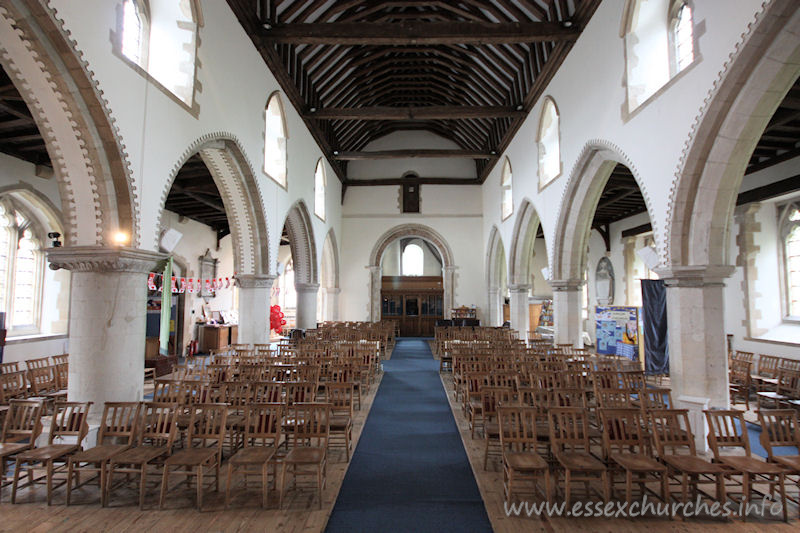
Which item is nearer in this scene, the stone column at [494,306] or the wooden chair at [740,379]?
the wooden chair at [740,379]

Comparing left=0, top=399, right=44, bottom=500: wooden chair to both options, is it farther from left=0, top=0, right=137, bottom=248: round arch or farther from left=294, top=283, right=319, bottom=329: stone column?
left=294, top=283, right=319, bottom=329: stone column

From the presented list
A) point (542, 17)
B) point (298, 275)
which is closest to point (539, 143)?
point (542, 17)

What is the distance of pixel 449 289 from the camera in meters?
17.5

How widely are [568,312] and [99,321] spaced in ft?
26.8

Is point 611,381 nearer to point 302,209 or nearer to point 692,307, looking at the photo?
point 692,307

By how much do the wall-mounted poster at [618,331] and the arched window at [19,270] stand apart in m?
11.9

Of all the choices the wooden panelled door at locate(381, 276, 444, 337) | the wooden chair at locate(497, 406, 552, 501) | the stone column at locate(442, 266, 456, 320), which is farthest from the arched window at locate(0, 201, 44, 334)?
the stone column at locate(442, 266, 456, 320)

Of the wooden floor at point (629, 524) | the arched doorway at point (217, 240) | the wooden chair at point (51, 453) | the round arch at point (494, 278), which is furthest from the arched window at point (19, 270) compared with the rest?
the round arch at point (494, 278)

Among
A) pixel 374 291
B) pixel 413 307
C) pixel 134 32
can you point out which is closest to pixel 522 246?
pixel 413 307

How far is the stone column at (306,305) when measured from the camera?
12.8 m

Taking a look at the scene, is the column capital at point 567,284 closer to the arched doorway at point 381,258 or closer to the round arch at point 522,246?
the round arch at point 522,246

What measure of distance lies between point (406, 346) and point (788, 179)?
10.7 meters

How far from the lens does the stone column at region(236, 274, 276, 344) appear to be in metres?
8.48

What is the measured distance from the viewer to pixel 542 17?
8359 millimetres
